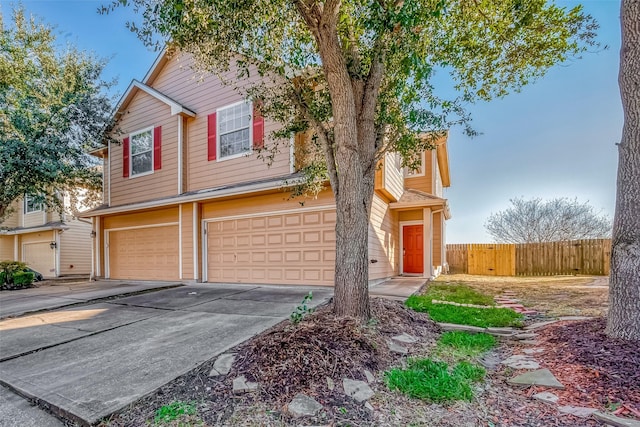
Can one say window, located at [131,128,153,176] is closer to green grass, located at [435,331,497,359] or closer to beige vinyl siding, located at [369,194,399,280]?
beige vinyl siding, located at [369,194,399,280]

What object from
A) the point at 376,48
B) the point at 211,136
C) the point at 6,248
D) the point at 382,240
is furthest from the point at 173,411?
the point at 6,248

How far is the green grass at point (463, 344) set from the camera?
12.1 ft

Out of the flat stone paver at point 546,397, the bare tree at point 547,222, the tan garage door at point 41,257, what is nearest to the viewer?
the flat stone paver at point 546,397

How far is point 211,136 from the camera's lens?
9891 mm

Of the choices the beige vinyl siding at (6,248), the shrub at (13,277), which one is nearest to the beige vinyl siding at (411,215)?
the shrub at (13,277)

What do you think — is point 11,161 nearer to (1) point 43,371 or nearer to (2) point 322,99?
(1) point 43,371

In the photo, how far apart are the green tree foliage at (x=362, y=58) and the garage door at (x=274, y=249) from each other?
2.31 meters

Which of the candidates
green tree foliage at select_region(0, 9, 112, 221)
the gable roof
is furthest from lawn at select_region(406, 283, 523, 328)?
green tree foliage at select_region(0, 9, 112, 221)

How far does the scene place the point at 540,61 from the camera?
5703 millimetres

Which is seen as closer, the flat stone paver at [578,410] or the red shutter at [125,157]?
the flat stone paver at [578,410]

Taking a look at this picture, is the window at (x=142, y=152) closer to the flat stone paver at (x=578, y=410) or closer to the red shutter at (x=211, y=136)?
the red shutter at (x=211, y=136)

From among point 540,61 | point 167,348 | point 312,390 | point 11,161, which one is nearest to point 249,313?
point 167,348

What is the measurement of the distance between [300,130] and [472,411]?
15.1ft

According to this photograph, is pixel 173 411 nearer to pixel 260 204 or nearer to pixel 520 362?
pixel 520 362
